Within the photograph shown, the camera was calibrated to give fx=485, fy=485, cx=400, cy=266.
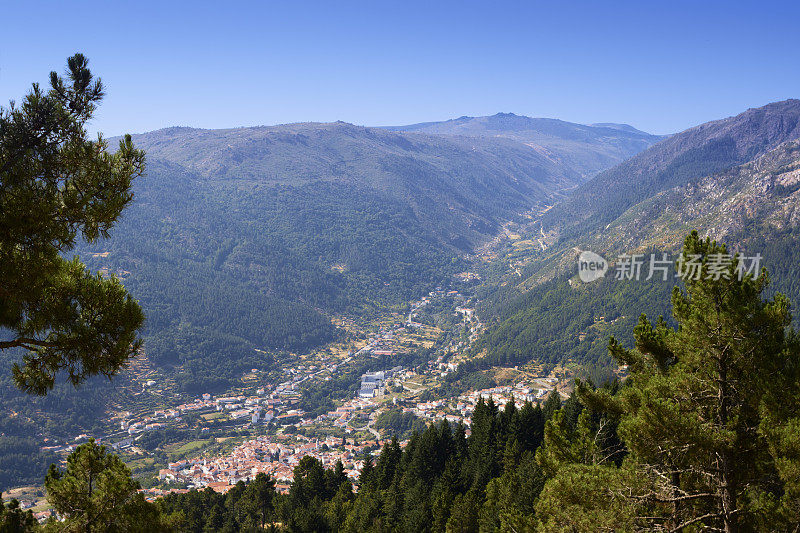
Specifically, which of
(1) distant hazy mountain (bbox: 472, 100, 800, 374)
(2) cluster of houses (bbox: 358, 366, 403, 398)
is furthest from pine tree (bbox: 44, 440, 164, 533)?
(2) cluster of houses (bbox: 358, 366, 403, 398)

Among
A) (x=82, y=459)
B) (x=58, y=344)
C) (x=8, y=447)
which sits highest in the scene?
(x=58, y=344)

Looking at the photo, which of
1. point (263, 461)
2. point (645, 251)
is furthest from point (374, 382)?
point (645, 251)

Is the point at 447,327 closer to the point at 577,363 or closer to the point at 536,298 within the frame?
the point at 536,298

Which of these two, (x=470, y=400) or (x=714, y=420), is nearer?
(x=714, y=420)

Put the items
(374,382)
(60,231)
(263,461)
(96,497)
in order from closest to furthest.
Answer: (60,231) → (96,497) → (263,461) → (374,382)

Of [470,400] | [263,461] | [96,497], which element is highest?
[96,497]

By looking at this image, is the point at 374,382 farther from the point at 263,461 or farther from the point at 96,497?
the point at 96,497

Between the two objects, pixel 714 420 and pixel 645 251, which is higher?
pixel 645 251

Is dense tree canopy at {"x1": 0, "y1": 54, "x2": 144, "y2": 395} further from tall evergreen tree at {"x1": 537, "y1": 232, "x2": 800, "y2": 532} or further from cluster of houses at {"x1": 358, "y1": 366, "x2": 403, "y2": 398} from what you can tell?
cluster of houses at {"x1": 358, "y1": 366, "x2": 403, "y2": 398}

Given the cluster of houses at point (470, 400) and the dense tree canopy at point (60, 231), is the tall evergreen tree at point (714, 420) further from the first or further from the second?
the cluster of houses at point (470, 400)

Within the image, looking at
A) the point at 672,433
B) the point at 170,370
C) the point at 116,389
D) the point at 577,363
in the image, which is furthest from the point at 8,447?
the point at 672,433

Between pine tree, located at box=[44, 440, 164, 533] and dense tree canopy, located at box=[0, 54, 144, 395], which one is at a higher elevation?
dense tree canopy, located at box=[0, 54, 144, 395]
